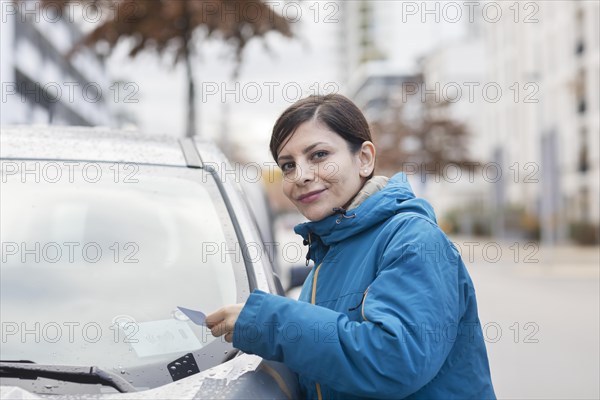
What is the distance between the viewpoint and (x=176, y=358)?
1992mm

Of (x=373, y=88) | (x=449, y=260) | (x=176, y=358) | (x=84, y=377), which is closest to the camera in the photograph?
(x=449, y=260)

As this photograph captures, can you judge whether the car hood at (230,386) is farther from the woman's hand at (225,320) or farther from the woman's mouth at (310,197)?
the woman's mouth at (310,197)

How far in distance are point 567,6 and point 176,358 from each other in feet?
120

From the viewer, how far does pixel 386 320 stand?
1.50 metres

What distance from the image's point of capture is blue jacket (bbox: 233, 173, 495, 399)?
150 cm

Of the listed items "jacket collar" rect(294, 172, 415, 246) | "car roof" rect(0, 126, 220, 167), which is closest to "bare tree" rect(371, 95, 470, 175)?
"car roof" rect(0, 126, 220, 167)

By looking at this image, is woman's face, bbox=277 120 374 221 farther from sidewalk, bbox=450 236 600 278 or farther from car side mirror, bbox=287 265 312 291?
sidewalk, bbox=450 236 600 278

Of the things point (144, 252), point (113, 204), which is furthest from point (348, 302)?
point (113, 204)

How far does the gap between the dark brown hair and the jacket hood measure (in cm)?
14

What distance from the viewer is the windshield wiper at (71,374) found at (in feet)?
5.84

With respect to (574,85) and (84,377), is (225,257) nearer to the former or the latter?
(84,377)

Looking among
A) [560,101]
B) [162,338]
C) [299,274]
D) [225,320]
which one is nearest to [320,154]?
[225,320]

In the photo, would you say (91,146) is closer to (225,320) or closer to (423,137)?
(225,320)

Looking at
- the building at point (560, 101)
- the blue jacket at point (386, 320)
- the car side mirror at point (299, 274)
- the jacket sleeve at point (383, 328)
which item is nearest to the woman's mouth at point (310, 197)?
the blue jacket at point (386, 320)
